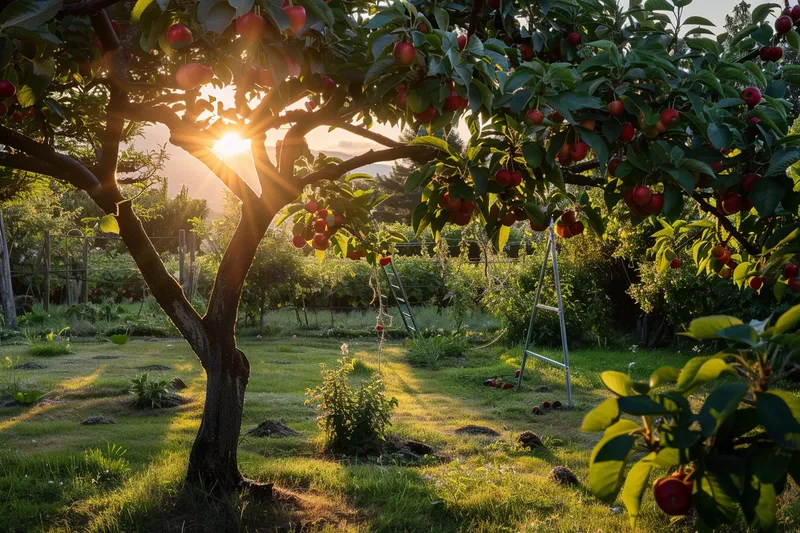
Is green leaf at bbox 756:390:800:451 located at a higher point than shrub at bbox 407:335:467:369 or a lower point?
higher

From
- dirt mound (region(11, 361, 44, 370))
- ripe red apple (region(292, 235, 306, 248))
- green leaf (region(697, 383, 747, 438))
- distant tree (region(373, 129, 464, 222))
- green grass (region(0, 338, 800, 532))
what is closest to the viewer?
green leaf (region(697, 383, 747, 438))

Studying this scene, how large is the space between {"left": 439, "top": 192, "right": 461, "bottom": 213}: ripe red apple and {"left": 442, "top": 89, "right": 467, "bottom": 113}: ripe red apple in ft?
1.37

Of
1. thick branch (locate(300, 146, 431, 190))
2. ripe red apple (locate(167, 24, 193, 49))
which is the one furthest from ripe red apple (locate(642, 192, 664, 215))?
ripe red apple (locate(167, 24, 193, 49))

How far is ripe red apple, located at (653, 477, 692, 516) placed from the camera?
1.17 m

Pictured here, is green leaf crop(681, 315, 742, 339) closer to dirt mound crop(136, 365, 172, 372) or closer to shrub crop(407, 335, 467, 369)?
dirt mound crop(136, 365, 172, 372)

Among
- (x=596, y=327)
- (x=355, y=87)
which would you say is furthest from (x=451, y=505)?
(x=596, y=327)

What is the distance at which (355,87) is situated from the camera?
258 cm

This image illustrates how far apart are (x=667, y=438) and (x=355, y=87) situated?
1.88m

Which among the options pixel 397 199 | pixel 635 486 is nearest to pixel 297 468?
pixel 635 486

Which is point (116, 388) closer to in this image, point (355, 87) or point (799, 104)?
point (355, 87)

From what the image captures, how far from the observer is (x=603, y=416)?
43.4 inches

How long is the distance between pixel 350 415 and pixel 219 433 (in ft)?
4.83

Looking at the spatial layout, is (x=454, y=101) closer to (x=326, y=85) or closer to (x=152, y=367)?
(x=326, y=85)

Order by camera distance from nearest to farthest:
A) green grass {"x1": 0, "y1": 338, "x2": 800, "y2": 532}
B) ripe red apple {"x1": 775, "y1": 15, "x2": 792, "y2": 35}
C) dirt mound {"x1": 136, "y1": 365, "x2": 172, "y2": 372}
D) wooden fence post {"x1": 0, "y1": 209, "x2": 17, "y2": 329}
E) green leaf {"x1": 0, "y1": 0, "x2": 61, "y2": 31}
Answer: green leaf {"x1": 0, "y1": 0, "x2": 61, "y2": 31}, ripe red apple {"x1": 775, "y1": 15, "x2": 792, "y2": 35}, green grass {"x1": 0, "y1": 338, "x2": 800, "y2": 532}, dirt mound {"x1": 136, "y1": 365, "x2": 172, "y2": 372}, wooden fence post {"x1": 0, "y1": 209, "x2": 17, "y2": 329}
